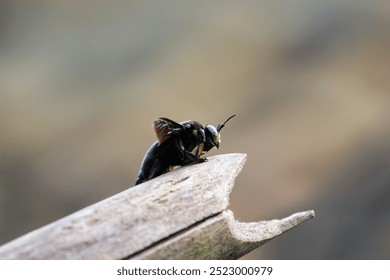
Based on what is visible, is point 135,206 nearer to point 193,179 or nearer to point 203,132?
point 193,179

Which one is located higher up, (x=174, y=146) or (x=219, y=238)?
(x=174, y=146)

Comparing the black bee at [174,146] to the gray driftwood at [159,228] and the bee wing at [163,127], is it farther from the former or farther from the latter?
the gray driftwood at [159,228]

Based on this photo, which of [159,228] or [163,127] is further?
[163,127]

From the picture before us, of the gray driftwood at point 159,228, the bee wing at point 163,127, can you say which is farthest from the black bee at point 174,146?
the gray driftwood at point 159,228

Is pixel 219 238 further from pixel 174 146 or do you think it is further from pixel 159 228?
pixel 174 146

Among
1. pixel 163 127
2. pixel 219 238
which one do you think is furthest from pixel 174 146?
pixel 219 238

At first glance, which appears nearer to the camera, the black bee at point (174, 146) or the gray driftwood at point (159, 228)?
the gray driftwood at point (159, 228)
